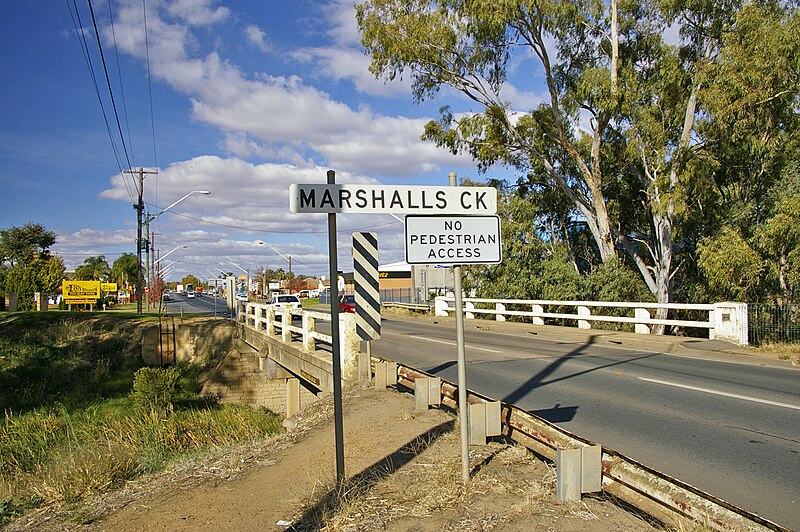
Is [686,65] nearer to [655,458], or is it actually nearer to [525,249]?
[525,249]

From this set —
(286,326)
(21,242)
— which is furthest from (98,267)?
(286,326)

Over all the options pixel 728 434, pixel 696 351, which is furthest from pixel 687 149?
pixel 728 434

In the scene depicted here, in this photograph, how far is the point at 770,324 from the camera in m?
17.4

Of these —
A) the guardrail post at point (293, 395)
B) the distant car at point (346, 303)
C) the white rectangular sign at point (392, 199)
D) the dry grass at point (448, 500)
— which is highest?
the white rectangular sign at point (392, 199)

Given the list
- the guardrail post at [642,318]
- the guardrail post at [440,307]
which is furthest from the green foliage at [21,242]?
the guardrail post at [642,318]

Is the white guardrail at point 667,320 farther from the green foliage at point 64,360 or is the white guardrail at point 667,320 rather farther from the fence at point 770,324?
the green foliage at point 64,360

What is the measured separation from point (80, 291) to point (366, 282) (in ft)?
149

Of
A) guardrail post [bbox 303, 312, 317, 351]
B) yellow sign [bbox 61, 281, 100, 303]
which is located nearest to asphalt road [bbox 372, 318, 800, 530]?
guardrail post [bbox 303, 312, 317, 351]

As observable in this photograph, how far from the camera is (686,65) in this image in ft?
80.6

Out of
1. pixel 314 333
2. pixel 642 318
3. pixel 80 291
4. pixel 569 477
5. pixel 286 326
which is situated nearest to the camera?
pixel 569 477

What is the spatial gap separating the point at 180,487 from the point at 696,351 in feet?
43.6

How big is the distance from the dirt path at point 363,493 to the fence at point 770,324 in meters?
12.9

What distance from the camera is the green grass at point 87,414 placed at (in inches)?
331

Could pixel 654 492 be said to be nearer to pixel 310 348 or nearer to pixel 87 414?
pixel 310 348
